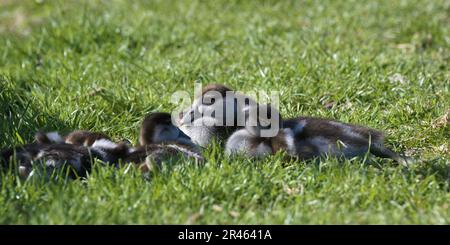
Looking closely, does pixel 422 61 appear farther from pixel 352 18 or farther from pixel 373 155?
pixel 373 155

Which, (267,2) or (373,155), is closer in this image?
(373,155)

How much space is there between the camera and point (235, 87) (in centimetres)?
727

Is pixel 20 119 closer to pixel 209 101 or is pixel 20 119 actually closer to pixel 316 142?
pixel 209 101

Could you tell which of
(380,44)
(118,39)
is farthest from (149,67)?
(380,44)

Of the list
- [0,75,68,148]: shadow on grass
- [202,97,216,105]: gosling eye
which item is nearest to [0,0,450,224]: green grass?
[0,75,68,148]: shadow on grass

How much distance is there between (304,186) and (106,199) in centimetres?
116

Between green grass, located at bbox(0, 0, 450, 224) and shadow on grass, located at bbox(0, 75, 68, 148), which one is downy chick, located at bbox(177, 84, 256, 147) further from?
shadow on grass, located at bbox(0, 75, 68, 148)

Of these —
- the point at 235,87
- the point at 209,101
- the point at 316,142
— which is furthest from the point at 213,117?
the point at 235,87

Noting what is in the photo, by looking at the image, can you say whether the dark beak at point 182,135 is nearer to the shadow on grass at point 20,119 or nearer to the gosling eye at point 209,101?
the gosling eye at point 209,101

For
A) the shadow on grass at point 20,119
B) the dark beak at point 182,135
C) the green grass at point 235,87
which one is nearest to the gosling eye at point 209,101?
the dark beak at point 182,135

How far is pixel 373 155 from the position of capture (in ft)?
17.7
